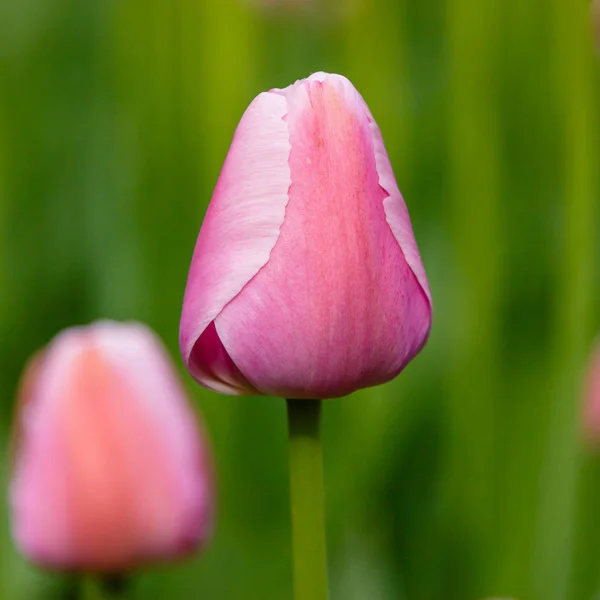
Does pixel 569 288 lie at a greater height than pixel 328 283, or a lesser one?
lesser

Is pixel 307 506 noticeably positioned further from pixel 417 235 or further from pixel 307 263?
pixel 417 235

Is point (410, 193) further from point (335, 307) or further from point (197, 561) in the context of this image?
point (335, 307)

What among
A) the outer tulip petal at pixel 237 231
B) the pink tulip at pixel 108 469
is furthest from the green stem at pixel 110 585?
the outer tulip petal at pixel 237 231

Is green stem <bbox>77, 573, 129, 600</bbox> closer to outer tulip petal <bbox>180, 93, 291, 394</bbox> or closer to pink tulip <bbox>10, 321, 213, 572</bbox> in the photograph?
pink tulip <bbox>10, 321, 213, 572</bbox>

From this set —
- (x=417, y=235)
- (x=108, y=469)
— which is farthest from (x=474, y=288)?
(x=108, y=469)

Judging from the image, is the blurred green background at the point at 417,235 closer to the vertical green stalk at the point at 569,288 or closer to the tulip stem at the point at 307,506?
the vertical green stalk at the point at 569,288

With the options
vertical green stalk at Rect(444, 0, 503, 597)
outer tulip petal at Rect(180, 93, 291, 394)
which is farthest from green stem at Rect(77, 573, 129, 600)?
vertical green stalk at Rect(444, 0, 503, 597)
